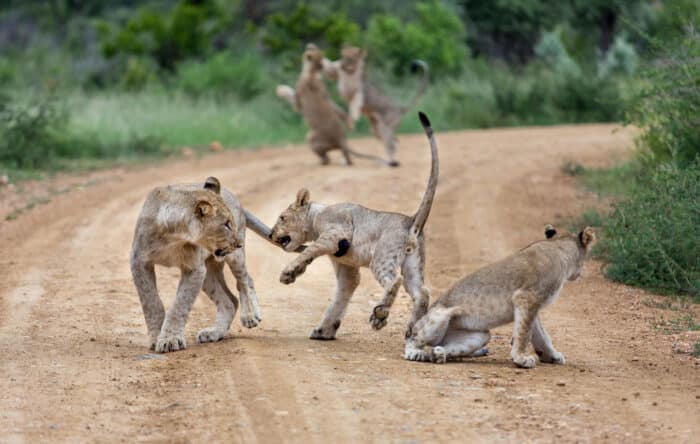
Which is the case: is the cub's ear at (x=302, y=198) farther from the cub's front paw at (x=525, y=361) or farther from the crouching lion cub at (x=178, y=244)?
the cub's front paw at (x=525, y=361)

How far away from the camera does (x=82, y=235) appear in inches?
471

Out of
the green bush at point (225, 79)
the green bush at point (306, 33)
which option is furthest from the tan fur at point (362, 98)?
the green bush at point (306, 33)

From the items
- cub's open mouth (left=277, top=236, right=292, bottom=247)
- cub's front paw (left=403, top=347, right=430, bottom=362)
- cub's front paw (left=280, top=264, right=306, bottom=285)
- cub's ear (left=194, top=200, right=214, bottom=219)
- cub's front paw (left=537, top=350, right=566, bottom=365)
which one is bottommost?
cub's front paw (left=403, top=347, right=430, bottom=362)

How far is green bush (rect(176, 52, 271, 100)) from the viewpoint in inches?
1046

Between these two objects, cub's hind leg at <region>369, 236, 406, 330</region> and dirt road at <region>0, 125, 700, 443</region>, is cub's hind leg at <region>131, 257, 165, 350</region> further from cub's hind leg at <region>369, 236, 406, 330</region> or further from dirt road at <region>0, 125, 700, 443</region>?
cub's hind leg at <region>369, 236, 406, 330</region>

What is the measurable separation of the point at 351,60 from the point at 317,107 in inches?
45.2

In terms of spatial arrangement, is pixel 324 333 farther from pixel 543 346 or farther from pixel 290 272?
pixel 543 346

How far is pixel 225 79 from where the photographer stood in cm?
2703

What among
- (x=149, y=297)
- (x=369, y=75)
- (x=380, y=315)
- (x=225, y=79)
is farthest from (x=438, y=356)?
(x=225, y=79)

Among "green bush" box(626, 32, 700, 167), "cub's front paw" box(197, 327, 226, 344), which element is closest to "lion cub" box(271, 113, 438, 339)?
"cub's front paw" box(197, 327, 226, 344)

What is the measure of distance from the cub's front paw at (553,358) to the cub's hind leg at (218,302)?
6.50ft

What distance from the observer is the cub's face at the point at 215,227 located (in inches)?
284

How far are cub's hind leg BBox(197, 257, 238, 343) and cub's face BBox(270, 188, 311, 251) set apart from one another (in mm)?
A: 426

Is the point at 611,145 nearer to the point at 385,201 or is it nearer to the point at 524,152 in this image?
the point at 524,152
